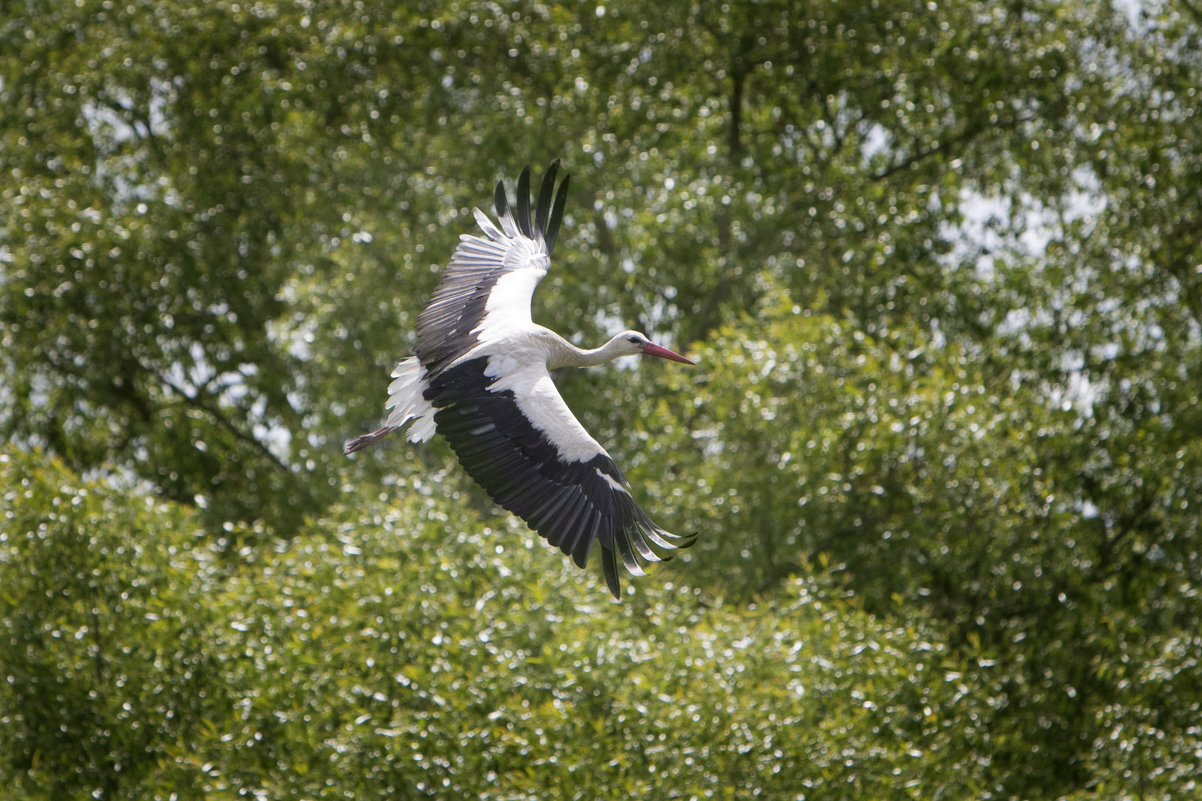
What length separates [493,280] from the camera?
930cm

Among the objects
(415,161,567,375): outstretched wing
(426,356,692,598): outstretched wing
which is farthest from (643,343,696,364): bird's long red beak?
(426,356,692,598): outstretched wing

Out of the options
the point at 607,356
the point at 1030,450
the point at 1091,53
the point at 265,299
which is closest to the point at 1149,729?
the point at 1030,450

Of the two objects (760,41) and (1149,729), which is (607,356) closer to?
(1149,729)

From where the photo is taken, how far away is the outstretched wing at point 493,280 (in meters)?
8.62

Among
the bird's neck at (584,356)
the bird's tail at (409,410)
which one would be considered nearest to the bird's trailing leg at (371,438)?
the bird's tail at (409,410)

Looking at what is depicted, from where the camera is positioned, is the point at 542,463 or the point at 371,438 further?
the point at 371,438

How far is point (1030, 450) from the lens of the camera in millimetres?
13961

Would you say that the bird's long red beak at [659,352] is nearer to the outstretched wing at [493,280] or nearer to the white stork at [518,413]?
the white stork at [518,413]

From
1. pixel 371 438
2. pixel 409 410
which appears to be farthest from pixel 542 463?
pixel 371 438

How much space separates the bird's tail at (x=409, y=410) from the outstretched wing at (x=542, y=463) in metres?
0.20

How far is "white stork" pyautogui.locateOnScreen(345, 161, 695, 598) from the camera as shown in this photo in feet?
24.7

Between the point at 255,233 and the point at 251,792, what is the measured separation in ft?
34.2

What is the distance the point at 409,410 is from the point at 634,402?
7.75 meters

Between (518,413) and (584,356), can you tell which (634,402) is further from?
(518,413)
